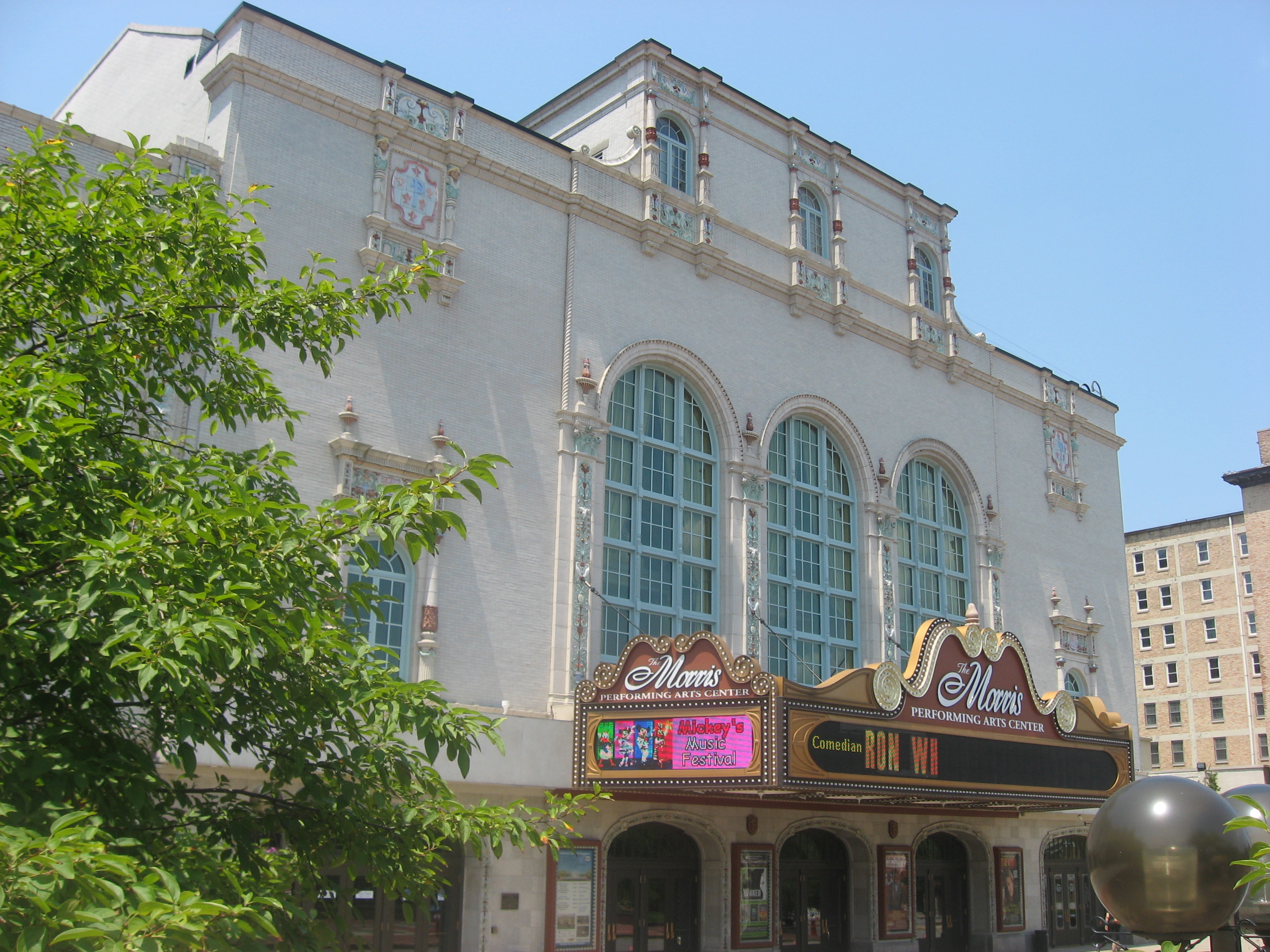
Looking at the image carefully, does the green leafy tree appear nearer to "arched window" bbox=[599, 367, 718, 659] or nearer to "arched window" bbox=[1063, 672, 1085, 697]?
"arched window" bbox=[599, 367, 718, 659]

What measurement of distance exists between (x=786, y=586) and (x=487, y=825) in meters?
19.2

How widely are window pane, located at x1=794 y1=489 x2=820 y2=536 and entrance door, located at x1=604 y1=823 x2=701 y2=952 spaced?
7720 millimetres

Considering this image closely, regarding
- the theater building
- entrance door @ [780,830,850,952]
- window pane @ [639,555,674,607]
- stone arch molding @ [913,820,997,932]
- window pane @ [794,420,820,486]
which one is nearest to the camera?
the theater building

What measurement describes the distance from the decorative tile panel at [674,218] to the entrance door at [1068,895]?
758 inches

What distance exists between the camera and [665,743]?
20.5 meters

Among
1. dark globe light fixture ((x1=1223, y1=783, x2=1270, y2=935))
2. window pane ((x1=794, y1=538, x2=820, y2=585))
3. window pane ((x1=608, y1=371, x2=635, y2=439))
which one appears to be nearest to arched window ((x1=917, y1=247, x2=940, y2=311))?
window pane ((x1=794, y1=538, x2=820, y2=585))

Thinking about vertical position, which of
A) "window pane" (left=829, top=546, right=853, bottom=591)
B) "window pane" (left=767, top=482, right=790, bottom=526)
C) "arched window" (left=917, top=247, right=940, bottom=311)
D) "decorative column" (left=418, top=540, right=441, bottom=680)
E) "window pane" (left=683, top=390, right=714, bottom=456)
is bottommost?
"decorative column" (left=418, top=540, right=441, bottom=680)

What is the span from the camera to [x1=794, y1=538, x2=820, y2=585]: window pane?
2777 cm

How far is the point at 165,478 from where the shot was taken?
7422mm

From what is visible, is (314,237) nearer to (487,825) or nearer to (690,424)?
(690,424)

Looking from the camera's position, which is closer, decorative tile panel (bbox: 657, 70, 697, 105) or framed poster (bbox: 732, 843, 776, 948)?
framed poster (bbox: 732, 843, 776, 948)

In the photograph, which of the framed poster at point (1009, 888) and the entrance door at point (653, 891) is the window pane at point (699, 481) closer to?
the entrance door at point (653, 891)

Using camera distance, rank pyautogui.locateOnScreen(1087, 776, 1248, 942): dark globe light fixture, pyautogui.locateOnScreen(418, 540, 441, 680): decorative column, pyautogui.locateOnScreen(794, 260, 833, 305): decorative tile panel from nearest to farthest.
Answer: pyautogui.locateOnScreen(1087, 776, 1248, 942): dark globe light fixture → pyautogui.locateOnScreen(418, 540, 441, 680): decorative column → pyautogui.locateOnScreen(794, 260, 833, 305): decorative tile panel

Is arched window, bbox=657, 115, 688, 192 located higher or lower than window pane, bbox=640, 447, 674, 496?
higher
